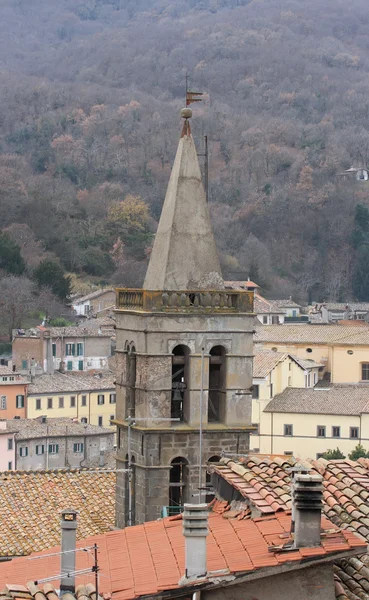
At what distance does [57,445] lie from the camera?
5044 cm

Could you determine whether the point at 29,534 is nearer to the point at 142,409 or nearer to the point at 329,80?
the point at 142,409

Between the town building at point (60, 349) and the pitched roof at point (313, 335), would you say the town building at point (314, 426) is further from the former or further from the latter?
the town building at point (60, 349)

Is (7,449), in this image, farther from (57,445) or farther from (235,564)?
(235,564)

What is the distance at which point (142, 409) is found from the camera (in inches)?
899

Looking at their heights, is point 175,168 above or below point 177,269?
above

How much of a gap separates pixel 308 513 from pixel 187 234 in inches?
467

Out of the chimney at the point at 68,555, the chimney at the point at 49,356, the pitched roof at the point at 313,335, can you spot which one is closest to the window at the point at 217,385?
the chimney at the point at 68,555

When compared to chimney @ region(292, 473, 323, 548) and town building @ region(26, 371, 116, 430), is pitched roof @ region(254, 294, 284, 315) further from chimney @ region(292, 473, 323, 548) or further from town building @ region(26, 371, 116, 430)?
chimney @ region(292, 473, 323, 548)

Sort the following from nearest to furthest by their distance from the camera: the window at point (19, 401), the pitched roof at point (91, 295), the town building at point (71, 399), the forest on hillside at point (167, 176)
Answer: the window at point (19, 401) < the town building at point (71, 399) < the pitched roof at point (91, 295) < the forest on hillside at point (167, 176)

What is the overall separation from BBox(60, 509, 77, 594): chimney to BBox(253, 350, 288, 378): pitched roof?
4144cm

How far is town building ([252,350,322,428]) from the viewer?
53.8 m

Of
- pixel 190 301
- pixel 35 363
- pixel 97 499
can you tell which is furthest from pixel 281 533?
pixel 35 363

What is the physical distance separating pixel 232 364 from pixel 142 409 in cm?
144

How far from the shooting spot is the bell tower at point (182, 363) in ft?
74.0
